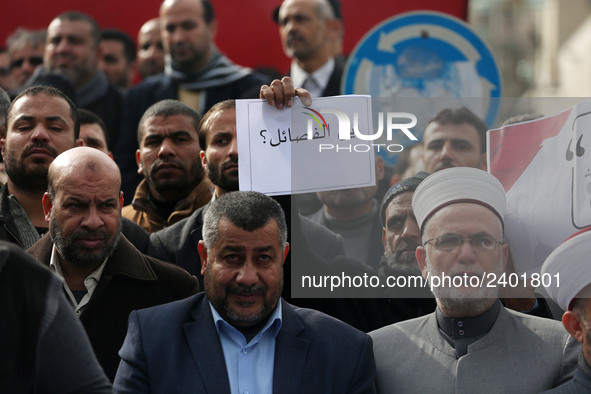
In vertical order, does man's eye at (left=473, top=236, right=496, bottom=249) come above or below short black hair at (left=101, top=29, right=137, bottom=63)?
below

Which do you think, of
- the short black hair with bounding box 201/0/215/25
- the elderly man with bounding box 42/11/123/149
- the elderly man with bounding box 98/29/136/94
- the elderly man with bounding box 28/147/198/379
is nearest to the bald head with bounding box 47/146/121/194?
the elderly man with bounding box 28/147/198/379

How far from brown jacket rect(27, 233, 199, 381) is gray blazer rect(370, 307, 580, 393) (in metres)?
0.89

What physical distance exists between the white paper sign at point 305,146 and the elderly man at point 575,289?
2.71ft

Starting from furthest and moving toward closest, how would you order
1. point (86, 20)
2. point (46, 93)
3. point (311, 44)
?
1. point (86, 20)
2. point (311, 44)
3. point (46, 93)

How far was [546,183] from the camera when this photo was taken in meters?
4.46

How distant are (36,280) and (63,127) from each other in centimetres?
239

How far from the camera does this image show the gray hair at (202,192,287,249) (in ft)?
13.8

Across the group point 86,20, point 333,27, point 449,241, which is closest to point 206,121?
point 449,241

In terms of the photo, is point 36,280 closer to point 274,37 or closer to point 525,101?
point 525,101

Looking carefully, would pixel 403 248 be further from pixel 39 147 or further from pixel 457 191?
pixel 39 147

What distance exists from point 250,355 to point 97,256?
A: 2.71 feet

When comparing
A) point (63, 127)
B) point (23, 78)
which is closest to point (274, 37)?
point (23, 78)

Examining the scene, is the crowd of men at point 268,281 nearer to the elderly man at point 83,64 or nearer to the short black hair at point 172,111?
the short black hair at point 172,111

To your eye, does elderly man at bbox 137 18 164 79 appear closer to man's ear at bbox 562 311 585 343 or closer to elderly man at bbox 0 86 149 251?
elderly man at bbox 0 86 149 251
